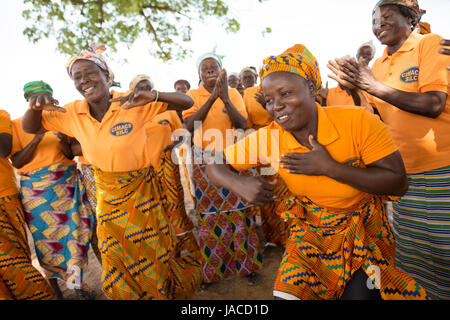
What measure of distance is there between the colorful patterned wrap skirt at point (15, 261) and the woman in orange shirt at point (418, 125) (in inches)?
138

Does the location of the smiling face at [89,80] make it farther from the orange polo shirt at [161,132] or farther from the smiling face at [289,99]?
the smiling face at [289,99]

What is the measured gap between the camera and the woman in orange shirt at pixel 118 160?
8.00 ft

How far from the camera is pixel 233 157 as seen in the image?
1913mm

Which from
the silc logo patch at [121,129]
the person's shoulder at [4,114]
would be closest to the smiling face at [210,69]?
the silc logo patch at [121,129]

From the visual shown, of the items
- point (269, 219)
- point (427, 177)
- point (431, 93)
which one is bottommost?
point (269, 219)

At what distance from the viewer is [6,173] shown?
298 centimetres

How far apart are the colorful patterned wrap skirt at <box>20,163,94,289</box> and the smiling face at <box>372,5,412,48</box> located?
3.56m

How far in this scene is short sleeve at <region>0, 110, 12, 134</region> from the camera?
9.27ft
